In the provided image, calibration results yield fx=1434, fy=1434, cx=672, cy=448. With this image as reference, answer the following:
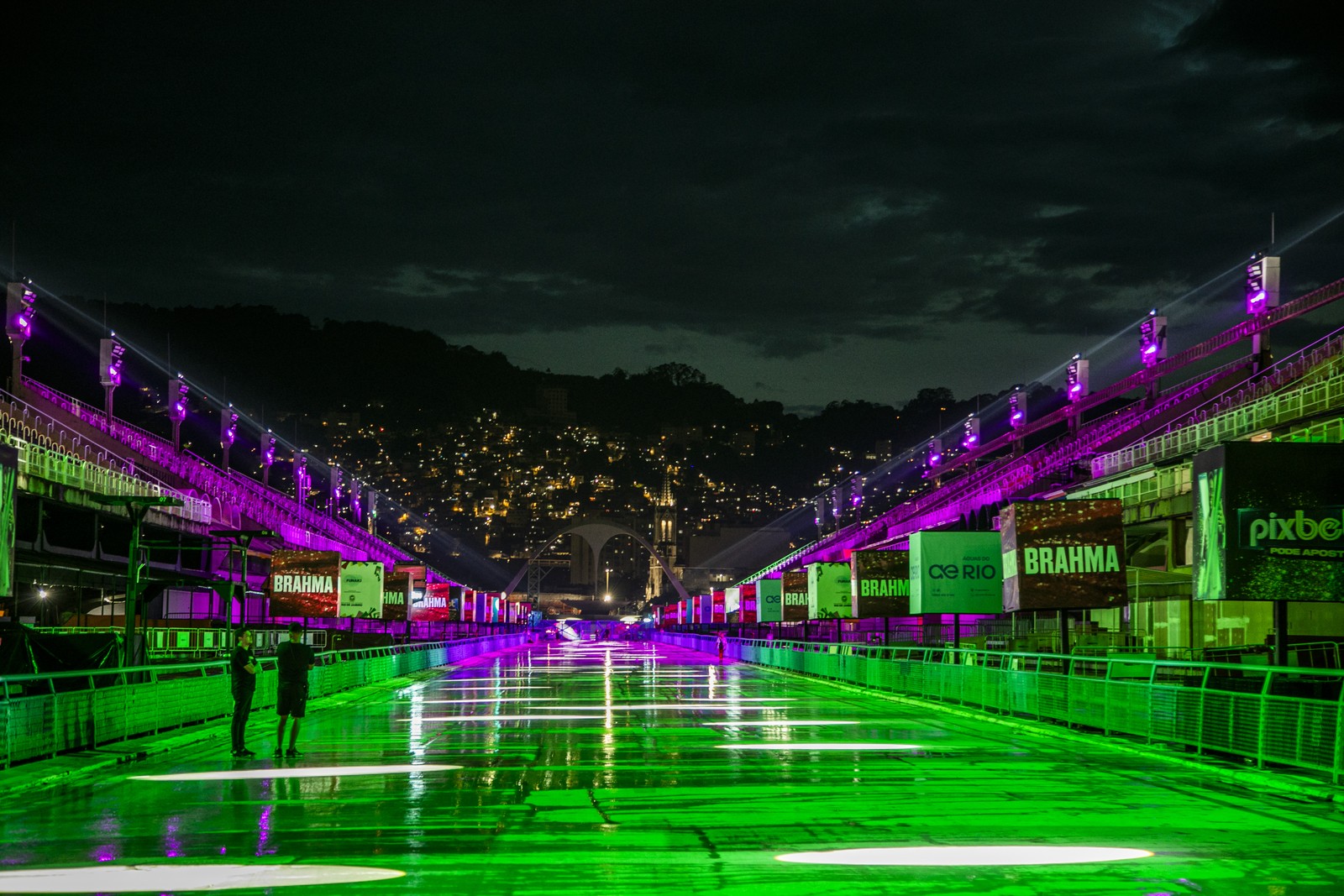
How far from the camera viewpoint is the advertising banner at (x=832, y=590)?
5266 centimetres

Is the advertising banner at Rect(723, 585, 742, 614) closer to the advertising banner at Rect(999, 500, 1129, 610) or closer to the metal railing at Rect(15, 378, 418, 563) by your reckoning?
the metal railing at Rect(15, 378, 418, 563)

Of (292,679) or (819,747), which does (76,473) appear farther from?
(819,747)

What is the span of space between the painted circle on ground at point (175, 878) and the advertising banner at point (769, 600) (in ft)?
209

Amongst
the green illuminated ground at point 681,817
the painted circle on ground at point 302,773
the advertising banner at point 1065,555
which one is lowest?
the painted circle on ground at point 302,773

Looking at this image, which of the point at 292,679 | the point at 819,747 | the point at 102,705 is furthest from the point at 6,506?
the point at 819,747

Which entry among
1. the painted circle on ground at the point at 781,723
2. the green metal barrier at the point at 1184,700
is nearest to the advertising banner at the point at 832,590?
the green metal barrier at the point at 1184,700

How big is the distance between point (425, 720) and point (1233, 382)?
7674 cm

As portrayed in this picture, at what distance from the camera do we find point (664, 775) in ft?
53.7

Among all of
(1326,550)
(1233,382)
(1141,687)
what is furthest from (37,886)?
(1233,382)

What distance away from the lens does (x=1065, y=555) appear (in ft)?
83.3

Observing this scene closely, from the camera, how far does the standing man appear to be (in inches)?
755

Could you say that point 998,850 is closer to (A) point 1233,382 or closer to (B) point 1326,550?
(B) point 1326,550

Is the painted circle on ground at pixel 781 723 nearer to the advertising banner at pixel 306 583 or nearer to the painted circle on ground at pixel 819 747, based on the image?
the painted circle on ground at pixel 819 747

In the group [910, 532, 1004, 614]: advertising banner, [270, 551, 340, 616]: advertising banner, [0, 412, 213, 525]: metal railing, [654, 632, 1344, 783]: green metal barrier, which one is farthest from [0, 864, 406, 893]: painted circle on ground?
[270, 551, 340, 616]: advertising banner
